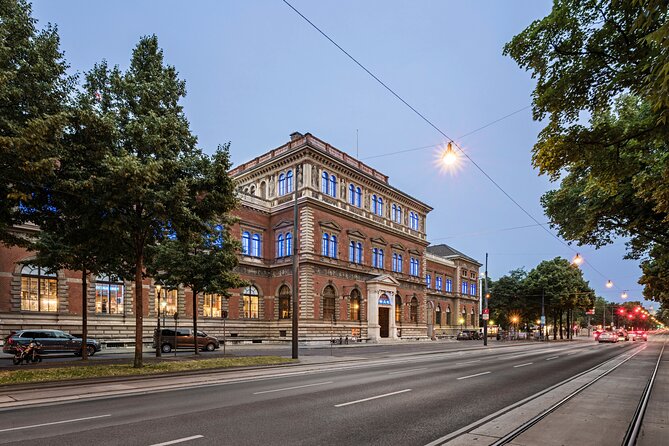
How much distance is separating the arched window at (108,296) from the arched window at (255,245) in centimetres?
1421

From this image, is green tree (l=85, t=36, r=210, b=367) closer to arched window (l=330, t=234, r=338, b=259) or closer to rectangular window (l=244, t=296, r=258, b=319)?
rectangular window (l=244, t=296, r=258, b=319)

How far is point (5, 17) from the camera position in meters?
14.9

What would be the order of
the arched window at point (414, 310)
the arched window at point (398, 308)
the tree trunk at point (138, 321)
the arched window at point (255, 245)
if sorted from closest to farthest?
the tree trunk at point (138, 321) → the arched window at point (255, 245) → the arched window at point (398, 308) → the arched window at point (414, 310)

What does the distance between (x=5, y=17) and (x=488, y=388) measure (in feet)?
66.3

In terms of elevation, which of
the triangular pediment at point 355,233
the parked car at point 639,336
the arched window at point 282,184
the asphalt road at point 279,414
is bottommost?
the parked car at point 639,336

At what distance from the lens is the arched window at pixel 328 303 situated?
47.2m

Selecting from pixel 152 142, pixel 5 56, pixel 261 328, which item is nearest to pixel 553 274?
pixel 261 328

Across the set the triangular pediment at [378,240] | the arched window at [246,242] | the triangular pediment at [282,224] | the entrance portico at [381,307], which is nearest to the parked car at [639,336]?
the entrance portico at [381,307]

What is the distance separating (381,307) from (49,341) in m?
35.7

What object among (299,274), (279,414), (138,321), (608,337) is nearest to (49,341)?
(138,321)

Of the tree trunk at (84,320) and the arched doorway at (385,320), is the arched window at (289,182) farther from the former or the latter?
the tree trunk at (84,320)

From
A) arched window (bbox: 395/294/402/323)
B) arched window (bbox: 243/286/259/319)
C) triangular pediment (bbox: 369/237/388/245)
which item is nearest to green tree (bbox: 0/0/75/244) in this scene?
arched window (bbox: 243/286/259/319)

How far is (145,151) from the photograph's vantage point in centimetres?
1827

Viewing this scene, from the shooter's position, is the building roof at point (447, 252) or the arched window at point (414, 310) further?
the building roof at point (447, 252)
